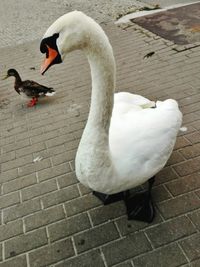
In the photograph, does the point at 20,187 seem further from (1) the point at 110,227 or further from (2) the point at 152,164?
(2) the point at 152,164

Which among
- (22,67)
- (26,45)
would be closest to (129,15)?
(26,45)

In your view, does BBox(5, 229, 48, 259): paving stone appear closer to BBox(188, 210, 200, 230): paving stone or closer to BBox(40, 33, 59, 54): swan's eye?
BBox(188, 210, 200, 230): paving stone

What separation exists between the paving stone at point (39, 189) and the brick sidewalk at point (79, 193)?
1cm

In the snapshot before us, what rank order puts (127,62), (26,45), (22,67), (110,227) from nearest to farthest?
1. (110,227)
2. (127,62)
3. (22,67)
4. (26,45)

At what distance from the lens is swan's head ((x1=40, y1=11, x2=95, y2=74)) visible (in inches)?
94.6

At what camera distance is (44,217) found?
3566mm

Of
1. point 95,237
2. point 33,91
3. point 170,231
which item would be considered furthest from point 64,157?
point 33,91

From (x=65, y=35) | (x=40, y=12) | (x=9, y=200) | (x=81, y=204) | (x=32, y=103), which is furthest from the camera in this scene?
(x=40, y=12)

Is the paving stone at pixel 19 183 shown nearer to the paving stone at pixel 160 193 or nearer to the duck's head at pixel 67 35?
the paving stone at pixel 160 193

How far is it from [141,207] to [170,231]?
0.32 meters

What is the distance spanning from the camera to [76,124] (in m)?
5.09

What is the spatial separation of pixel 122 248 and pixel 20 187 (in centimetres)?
148

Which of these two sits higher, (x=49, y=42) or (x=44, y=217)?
(x=49, y=42)

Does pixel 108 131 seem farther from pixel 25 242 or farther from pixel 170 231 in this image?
pixel 25 242
